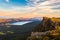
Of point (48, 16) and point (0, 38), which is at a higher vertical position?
point (48, 16)

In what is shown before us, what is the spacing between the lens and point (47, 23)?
9.59 metres

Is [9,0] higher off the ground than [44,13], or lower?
higher

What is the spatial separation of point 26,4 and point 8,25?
1.29 m

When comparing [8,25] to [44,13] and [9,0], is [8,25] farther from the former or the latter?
[44,13]

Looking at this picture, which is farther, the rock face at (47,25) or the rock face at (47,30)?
the rock face at (47,25)

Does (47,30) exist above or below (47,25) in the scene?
below

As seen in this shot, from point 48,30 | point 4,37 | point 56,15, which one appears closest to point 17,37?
point 4,37

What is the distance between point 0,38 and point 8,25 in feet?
2.43

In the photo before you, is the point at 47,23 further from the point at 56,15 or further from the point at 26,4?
the point at 26,4

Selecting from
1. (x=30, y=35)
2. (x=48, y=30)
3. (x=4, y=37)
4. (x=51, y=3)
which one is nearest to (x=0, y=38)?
(x=4, y=37)

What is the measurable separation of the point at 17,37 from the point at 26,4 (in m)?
1.58

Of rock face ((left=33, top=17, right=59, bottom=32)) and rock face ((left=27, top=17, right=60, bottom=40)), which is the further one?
rock face ((left=33, top=17, right=59, bottom=32))

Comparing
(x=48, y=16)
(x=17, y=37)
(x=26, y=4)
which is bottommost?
(x=17, y=37)

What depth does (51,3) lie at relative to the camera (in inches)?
399
